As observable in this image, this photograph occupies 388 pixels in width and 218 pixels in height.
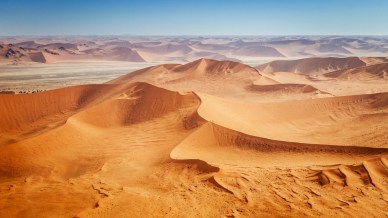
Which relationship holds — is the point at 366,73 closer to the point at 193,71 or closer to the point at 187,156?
the point at 193,71

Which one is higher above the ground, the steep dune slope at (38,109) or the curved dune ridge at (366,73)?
the curved dune ridge at (366,73)

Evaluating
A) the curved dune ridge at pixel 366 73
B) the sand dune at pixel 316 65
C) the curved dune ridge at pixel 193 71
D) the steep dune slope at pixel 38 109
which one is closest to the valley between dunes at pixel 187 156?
the steep dune slope at pixel 38 109

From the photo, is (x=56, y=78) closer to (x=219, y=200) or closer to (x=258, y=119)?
(x=258, y=119)

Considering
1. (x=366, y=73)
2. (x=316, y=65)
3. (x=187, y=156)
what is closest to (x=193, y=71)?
(x=366, y=73)

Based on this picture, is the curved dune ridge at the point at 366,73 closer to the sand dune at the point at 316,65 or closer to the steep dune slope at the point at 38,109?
the sand dune at the point at 316,65

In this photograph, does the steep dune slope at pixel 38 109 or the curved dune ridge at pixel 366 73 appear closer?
the steep dune slope at pixel 38 109

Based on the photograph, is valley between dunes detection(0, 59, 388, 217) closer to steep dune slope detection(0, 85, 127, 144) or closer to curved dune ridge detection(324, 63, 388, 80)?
steep dune slope detection(0, 85, 127, 144)

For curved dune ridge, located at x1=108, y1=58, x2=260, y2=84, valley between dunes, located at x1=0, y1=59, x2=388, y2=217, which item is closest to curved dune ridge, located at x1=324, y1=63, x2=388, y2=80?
curved dune ridge, located at x1=108, y1=58, x2=260, y2=84

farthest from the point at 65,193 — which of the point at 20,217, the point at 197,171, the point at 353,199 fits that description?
the point at 353,199
